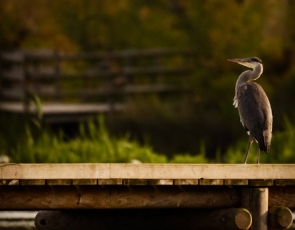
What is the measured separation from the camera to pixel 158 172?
9.36m

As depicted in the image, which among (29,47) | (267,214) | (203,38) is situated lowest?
(29,47)

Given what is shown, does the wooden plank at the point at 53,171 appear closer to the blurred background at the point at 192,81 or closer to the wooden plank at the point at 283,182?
the wooden plank at the point at 283,182

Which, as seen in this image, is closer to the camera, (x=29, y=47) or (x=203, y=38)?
(x=203, y=38)

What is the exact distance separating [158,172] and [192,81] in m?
13.7

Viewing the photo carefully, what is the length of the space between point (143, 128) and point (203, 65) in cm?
263

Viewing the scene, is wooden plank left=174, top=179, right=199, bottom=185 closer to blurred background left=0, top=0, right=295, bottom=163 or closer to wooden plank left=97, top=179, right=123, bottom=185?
wooden plank left=97, top=179, right=123, bottom=185

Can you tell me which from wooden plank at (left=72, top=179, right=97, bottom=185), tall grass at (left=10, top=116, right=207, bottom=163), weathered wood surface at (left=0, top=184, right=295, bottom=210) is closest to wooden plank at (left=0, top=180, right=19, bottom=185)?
weathered wood surface at (left=0, top=184, right=295, bottom=210)

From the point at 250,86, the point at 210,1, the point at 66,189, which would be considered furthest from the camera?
the point at 210,1

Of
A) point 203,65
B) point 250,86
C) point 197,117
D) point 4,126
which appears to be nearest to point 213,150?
point 197,117

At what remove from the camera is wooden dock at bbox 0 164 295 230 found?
9.18m

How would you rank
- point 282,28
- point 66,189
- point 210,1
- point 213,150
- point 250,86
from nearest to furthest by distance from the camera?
1. point 66,189
2. point 250,86
3. point 213,150
4. point 210,1
5. point 282,28

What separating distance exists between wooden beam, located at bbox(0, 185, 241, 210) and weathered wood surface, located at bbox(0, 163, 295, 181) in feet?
0.84

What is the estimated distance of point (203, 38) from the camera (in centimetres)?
2297

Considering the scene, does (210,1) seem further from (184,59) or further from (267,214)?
(267,214)
